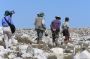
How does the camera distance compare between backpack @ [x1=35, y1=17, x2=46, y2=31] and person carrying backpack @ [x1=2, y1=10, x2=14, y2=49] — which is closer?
person carrying backpack @ [x1=2, y1=10, x2=14, y2=49]

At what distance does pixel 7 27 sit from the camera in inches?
829

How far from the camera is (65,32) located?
84.9ft

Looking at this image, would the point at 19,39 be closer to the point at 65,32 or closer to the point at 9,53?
the point at 65,32

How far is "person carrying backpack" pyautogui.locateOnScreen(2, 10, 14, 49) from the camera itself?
21.0m

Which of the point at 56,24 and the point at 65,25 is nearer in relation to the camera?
the point at 56,24

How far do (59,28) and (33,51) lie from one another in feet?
23.8

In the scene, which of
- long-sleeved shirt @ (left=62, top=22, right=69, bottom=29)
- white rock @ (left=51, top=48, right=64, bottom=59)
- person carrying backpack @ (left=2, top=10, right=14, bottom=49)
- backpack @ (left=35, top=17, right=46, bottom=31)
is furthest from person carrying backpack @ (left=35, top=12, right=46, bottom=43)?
white rock @ (left=51, top=48, right=64, bottom=59)

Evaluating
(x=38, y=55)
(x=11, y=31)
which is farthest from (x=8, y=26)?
(x=38, y=55)

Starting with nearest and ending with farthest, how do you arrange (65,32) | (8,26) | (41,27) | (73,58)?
(73,58) < (8,26) < (41,27) < (65,32)

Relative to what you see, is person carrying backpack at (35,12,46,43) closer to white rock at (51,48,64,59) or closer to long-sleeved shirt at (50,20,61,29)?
long-sleeved shirt at (50,20,61,29)

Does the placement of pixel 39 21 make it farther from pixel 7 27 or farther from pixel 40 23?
pixel 7 27

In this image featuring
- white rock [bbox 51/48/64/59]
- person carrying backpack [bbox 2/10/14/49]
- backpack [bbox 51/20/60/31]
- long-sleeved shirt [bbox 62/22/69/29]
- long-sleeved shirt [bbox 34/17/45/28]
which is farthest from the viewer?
long-sleeved shirt [bbox 62/22/69/29]

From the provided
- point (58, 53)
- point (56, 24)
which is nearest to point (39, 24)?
point (56, 24)

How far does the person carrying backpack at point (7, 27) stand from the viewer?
2103cm
